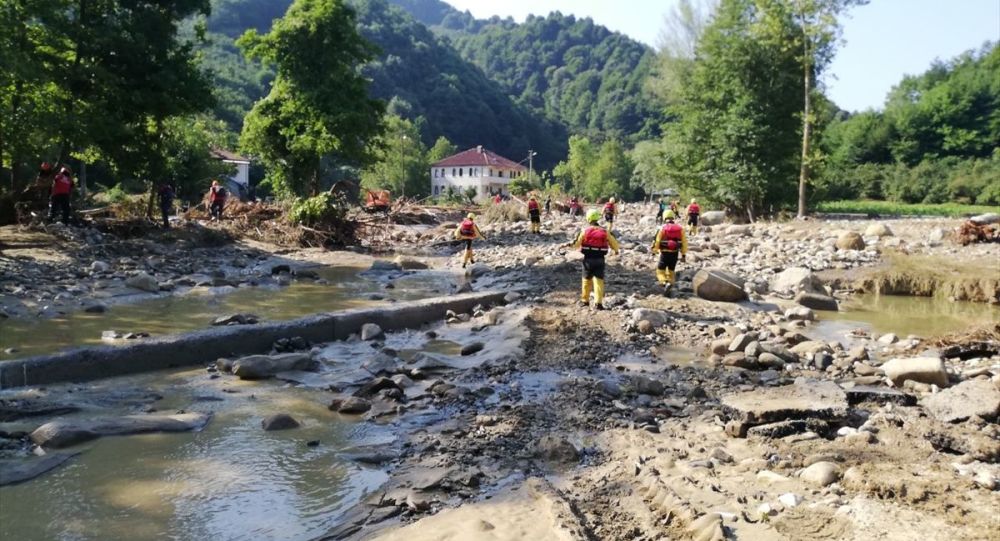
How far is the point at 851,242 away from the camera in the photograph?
19.5 metres

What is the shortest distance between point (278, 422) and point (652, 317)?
5.75 m

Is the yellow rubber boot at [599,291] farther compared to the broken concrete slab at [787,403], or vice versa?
the yellow rubber boot at [599,291]

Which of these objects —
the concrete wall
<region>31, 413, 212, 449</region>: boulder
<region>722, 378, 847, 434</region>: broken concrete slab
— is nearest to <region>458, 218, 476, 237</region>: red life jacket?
the concrete wall

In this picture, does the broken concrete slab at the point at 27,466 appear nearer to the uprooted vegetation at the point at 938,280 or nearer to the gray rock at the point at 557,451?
the gray rock at the point at 557,451

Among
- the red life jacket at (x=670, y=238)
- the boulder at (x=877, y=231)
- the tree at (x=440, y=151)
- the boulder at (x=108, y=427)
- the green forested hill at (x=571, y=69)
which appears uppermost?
the green forested hill at (x=571, y=69)

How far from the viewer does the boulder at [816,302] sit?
43.1ft

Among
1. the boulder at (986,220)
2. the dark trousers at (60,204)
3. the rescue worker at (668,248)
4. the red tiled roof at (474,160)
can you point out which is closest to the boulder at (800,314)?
the rescue worker at (668,248)

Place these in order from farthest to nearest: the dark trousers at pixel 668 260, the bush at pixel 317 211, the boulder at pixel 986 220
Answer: the bush at pixel 317 211
the boulder at pixel 986 220
the dark trousers at pixel 668 260

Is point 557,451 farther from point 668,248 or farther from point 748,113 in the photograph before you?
point 748,113

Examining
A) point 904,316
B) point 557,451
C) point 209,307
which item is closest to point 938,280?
point 904,316

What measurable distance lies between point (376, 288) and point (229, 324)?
217 inches

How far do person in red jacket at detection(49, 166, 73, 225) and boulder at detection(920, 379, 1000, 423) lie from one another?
59.0 feet

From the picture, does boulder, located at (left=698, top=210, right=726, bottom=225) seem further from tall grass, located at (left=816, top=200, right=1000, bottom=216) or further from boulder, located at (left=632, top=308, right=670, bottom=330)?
boulder, located at (left=632, top=308, right=670, bottom=330)

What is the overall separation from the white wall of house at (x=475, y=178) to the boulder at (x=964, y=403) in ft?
259
